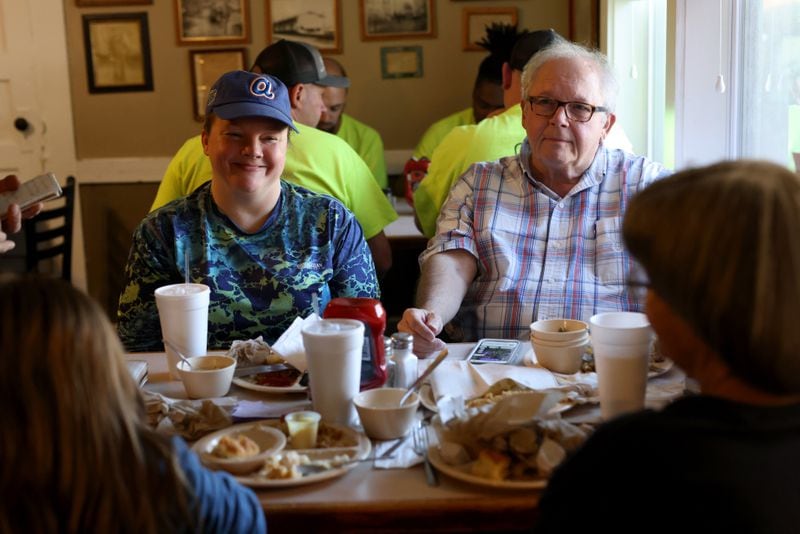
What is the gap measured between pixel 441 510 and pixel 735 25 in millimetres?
2419

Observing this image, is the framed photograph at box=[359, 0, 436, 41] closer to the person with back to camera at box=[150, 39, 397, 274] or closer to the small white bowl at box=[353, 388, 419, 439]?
the person with back to camera at box=[150, 39, 397, 274]

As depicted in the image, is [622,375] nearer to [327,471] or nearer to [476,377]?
[476,377]

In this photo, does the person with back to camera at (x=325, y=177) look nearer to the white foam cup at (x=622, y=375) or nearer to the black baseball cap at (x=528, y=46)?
the black baseball cap at (x=528, y=46)

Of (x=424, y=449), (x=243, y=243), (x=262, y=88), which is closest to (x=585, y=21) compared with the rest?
(x=262, y=88)

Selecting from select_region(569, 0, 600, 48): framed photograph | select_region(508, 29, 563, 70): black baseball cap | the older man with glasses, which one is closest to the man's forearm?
the older man with glasses

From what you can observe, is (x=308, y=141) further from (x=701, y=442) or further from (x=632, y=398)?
(x=701, y=442)

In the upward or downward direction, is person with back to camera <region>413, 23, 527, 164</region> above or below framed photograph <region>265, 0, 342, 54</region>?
below

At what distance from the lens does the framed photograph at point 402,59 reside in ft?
16.6

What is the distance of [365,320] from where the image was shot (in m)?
1.58

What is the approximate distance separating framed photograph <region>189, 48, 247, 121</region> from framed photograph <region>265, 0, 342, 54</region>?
8.9 inches

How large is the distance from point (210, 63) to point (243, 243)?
3176 mm

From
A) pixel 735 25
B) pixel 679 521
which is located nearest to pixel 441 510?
pixel 679 521

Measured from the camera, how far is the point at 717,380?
99 centimetres

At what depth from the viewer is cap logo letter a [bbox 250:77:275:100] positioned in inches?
85.1
